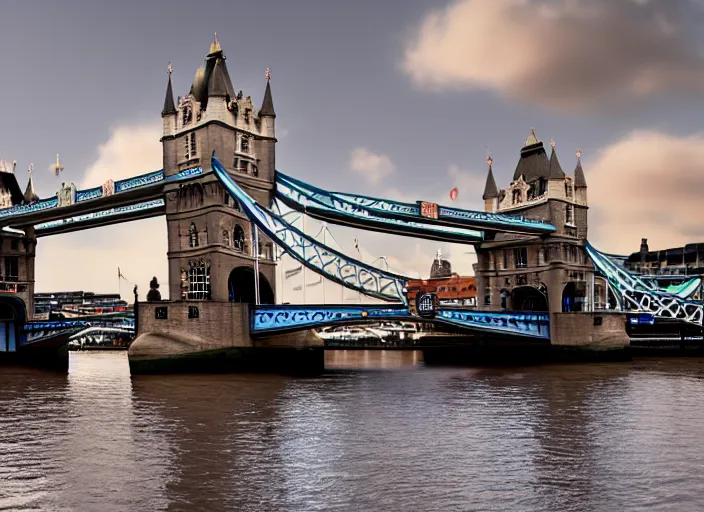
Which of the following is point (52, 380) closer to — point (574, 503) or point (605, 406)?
point (605, 406)

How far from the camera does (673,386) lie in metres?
34.5

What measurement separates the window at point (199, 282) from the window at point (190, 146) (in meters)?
7.12

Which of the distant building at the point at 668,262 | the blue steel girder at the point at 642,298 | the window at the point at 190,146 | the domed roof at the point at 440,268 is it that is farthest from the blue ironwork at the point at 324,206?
the domed roof at the point at 440,268

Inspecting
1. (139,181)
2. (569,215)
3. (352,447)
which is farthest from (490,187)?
(352,447)

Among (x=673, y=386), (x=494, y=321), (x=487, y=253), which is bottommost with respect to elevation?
(x=673, y=386)

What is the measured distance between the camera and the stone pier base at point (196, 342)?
38.8 metres

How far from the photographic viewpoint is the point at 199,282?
45750mm

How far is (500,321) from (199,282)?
19.8 metres

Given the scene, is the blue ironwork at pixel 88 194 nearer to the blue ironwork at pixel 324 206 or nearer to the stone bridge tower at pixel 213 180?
the stone bridge tower at pixel 213 180

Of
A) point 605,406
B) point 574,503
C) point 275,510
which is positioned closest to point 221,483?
point 275,510

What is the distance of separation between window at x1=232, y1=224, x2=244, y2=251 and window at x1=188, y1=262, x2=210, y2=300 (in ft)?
9.07

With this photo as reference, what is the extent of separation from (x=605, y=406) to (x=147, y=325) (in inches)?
946

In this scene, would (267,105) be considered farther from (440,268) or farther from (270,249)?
(440,268)

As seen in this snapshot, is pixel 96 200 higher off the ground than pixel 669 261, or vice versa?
pixel 96 200
